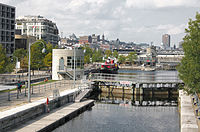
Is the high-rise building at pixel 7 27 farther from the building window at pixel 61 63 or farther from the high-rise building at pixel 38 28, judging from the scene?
the high-rise building at pixel 38 28

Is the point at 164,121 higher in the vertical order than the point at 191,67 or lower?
lower

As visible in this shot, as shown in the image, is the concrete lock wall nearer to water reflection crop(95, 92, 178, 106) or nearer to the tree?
water reflection crop(95, 92, 178, 106)

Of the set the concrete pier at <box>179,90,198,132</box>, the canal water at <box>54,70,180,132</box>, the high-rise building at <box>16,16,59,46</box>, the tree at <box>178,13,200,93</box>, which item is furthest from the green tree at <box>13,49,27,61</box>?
the tree at <box>178,13,200,93</box>

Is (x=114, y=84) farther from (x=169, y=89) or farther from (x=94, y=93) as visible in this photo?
(x=169, y=89)

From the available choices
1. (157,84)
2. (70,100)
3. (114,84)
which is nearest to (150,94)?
(157,84)

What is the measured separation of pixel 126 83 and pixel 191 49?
26.8 m

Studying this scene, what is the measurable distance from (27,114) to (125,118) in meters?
14.1

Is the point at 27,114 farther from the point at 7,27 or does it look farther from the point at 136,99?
the point at 7,27

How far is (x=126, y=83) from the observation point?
60469 millimetres

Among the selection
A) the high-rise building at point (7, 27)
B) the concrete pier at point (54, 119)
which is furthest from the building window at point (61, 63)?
the high-rise building at point (7, 27)

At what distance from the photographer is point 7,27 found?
116000mm

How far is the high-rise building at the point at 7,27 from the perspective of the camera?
113m

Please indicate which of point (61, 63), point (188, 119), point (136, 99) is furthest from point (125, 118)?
point (61, 63)

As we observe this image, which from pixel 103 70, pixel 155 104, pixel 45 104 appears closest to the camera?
pixel 45 104
